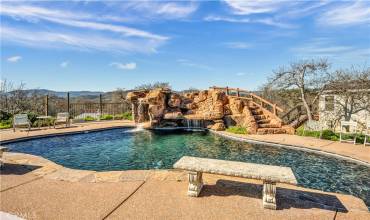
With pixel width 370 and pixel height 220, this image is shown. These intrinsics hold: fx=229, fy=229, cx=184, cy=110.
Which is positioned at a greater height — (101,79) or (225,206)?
(101,79)

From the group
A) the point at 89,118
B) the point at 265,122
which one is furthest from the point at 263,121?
the point at 89,118

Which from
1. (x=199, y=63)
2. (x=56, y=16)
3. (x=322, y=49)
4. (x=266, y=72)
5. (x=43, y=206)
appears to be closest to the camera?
(x=43, y=206)

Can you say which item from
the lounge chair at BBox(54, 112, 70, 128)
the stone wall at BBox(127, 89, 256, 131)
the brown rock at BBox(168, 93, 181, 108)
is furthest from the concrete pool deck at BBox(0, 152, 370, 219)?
the brown rock at BBox(168, 93, 181, 108)

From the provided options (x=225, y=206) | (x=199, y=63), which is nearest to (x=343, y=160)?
(x=225, y=206)

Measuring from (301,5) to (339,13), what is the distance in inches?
57.9

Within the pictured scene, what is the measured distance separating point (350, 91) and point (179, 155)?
876 centimetres

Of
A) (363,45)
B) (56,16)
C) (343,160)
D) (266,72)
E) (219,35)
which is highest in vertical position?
(219,35)

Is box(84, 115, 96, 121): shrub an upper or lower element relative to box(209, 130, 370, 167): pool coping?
upper

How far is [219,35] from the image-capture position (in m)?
15.8

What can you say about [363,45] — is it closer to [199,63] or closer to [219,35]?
[219,35]

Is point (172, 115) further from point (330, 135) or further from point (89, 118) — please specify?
point (330, 135)

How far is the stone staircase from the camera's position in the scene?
11.5 m

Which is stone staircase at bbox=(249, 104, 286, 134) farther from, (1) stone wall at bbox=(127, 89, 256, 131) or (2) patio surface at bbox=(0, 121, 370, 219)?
(2) patio surface at bbox=(0, 121, 370, 219)

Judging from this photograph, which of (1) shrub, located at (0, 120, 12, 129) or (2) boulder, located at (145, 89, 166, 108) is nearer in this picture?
(1) shrub, located at (0, 120, 12, 129)
